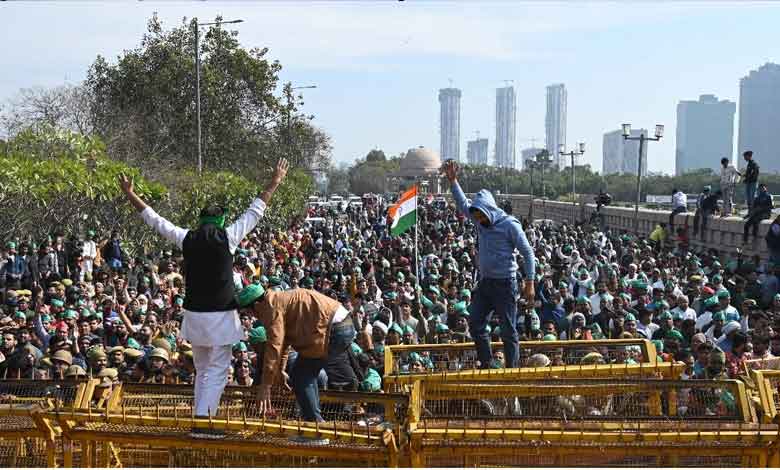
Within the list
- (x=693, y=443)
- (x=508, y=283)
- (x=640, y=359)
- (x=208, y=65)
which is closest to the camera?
(x=693, y=443)

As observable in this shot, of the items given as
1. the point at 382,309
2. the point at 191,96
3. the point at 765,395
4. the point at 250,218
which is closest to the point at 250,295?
the point at 250,218

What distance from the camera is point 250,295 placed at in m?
6.51

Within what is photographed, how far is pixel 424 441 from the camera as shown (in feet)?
16.6

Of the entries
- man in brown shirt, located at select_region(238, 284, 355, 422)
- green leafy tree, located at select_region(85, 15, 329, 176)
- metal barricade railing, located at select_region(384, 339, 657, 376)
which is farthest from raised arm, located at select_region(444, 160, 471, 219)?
green leafy tree, located at select_region(85, 15, 329, 176)

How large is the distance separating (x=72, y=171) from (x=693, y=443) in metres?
21.4

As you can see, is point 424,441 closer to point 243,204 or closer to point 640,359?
point 640,359

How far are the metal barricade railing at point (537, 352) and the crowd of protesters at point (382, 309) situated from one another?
0.16ft

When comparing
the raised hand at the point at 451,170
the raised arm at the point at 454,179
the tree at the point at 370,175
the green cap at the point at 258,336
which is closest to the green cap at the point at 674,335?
the raised arm at the point at 454,179

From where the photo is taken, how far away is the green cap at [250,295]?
6.49 m

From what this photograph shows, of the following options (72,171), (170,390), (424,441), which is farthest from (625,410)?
(72,171)

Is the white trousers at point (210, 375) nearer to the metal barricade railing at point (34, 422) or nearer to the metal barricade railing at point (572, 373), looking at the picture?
the metal barricade railing at point (34, 422)

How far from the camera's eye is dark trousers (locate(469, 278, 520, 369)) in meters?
8.24

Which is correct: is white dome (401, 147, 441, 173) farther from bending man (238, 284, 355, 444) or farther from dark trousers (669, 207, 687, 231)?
bending man (238, 284, 355, 444)

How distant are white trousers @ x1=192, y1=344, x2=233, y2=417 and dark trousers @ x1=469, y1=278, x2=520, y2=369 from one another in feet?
7.78
